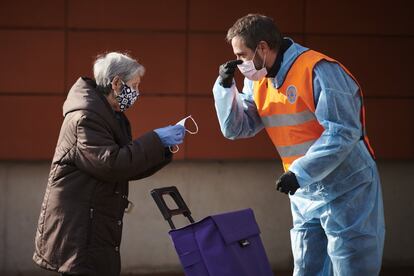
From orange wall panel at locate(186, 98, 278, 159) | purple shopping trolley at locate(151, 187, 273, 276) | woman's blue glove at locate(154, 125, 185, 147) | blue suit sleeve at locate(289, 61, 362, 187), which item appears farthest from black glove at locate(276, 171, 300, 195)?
orange wall panel at locate(186, 98, 278, 159)

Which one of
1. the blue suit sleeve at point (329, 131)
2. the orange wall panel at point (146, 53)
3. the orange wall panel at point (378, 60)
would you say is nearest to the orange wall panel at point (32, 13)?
the orange wall panel at point (146, 53)

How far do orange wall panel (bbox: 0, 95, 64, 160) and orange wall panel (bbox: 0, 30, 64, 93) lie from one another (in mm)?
100

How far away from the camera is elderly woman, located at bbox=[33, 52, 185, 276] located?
175 inches

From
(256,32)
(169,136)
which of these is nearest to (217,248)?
(169,136)

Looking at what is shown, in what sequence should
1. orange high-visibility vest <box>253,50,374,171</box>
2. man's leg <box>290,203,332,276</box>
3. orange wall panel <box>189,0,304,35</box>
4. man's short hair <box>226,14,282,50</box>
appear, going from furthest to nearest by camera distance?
orange wall panel <box>189,0,304,35</box>
man's leg <box>290,203,332,276</box>
man's short hair <box>226,14,282,50</box>
orange high-visibility vest <box>253,50,374,171</box>

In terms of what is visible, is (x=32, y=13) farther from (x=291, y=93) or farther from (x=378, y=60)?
(x=291, y=93)

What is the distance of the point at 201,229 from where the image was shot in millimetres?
4359

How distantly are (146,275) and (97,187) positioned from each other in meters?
3.27

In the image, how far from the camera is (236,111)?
5000 mm

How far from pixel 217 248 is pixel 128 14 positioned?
136 inches

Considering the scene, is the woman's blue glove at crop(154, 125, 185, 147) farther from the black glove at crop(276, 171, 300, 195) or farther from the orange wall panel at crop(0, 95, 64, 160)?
the orange wall panel at crop(0, 95, 64, 160)

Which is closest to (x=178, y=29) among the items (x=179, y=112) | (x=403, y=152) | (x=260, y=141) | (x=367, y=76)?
(x=179, y=112)

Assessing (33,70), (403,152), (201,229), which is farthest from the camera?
(403,152)

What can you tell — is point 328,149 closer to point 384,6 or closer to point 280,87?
point 280,87
